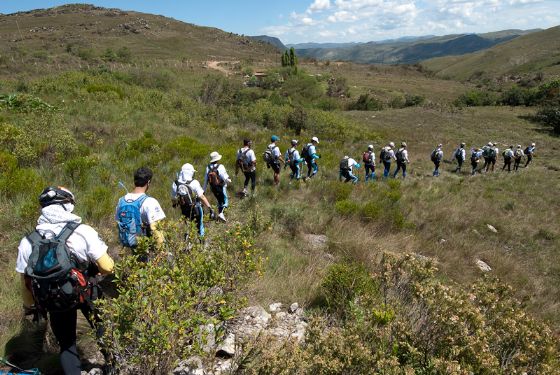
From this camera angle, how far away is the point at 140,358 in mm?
2627

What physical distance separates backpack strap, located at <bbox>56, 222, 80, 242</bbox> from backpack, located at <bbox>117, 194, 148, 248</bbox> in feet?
3.74

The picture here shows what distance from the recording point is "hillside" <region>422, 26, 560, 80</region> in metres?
105

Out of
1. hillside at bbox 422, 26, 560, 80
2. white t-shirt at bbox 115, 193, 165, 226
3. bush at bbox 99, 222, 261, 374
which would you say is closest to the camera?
bush at bbox 99, 222, 261, 374

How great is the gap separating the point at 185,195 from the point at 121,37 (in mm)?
88213

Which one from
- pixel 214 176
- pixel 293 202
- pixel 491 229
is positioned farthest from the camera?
pixel 491 229

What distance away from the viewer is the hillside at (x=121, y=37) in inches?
2461

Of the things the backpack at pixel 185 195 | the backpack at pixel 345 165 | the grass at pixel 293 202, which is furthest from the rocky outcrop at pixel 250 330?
the backpack at pixel 345 165

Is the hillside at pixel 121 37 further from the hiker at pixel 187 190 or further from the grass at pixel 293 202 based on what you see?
the hiker at pixel 187 190

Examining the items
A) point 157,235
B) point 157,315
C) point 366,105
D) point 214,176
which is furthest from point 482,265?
point 366,105

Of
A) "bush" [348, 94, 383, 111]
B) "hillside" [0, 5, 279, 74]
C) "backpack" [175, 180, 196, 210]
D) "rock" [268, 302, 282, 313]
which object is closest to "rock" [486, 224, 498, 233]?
"rock" [268, 302, 282, 313]

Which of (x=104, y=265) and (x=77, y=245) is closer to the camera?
(x=77, y=245)

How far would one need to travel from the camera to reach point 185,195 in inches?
225

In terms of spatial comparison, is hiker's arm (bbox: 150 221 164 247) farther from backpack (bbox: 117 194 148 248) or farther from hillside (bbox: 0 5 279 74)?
hillside (bbox: 0 5 279 74)

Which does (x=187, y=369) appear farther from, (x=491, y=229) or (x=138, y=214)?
(x=491, y=229)
